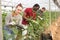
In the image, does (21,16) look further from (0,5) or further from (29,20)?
(0,5)

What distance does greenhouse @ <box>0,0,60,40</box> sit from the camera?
4.04ft

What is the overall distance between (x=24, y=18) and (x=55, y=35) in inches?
11.1

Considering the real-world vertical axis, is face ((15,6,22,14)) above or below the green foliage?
above

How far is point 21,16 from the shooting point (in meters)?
1.29

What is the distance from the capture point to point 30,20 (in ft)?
4.33

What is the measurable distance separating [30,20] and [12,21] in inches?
5.9

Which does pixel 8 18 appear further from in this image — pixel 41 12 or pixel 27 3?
pixel 41 12

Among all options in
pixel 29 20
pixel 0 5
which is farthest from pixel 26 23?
pixel 0 5

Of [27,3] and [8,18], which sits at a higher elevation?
[27,3]

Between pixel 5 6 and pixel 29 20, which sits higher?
pixel 5 6

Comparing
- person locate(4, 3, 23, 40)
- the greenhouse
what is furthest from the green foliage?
person locate(4, 3, 23, 40)

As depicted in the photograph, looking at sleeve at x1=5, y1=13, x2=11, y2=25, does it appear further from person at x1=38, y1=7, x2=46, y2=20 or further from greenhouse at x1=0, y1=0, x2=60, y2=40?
person at x1=38, y1=7, x2=46, y2=20

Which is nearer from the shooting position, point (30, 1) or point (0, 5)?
point (0, 5)

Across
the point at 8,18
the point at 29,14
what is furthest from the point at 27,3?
the point at 8,18
